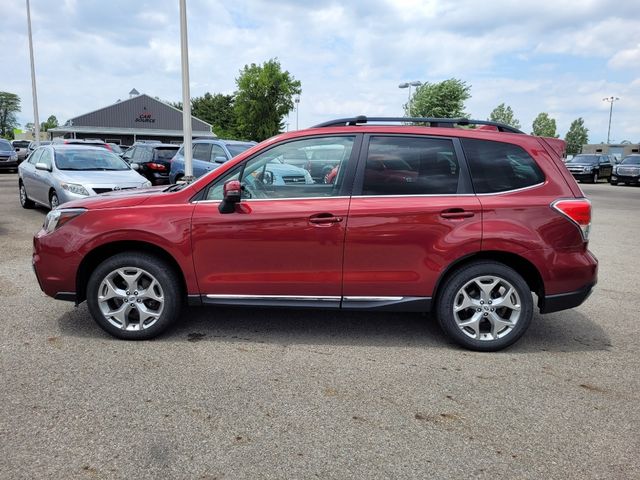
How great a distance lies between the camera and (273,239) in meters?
4.09

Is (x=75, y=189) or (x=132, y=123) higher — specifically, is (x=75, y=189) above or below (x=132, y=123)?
below

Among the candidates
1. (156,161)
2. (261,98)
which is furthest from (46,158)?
(261,98)

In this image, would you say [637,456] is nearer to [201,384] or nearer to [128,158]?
[201,384]

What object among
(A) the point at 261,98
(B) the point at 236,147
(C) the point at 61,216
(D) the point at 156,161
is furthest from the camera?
(A) the point at 261,98

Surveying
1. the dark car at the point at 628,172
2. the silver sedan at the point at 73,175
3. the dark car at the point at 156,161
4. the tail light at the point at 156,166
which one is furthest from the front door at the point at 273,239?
the dark car at the point at 628,172

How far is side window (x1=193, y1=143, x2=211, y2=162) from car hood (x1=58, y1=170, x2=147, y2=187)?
3.66 meters

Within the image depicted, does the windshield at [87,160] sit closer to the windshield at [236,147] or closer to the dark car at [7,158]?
the windshield at [236,147]

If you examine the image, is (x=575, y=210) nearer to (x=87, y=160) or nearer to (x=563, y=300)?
(x=563, y=300)

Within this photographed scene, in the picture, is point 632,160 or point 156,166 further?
point 632,160

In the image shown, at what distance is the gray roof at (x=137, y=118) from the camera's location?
61.3m

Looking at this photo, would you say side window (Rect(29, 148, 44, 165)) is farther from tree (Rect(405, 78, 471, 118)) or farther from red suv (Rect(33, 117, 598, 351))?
tree (Rect(405, 78, 471, 118))

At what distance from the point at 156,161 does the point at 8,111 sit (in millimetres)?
146733

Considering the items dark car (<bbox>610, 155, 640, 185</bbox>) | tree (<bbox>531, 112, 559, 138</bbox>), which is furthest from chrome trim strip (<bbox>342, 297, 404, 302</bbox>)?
tree (<bbox>531, 112, 559, 138</bbox>)

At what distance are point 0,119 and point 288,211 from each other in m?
158
